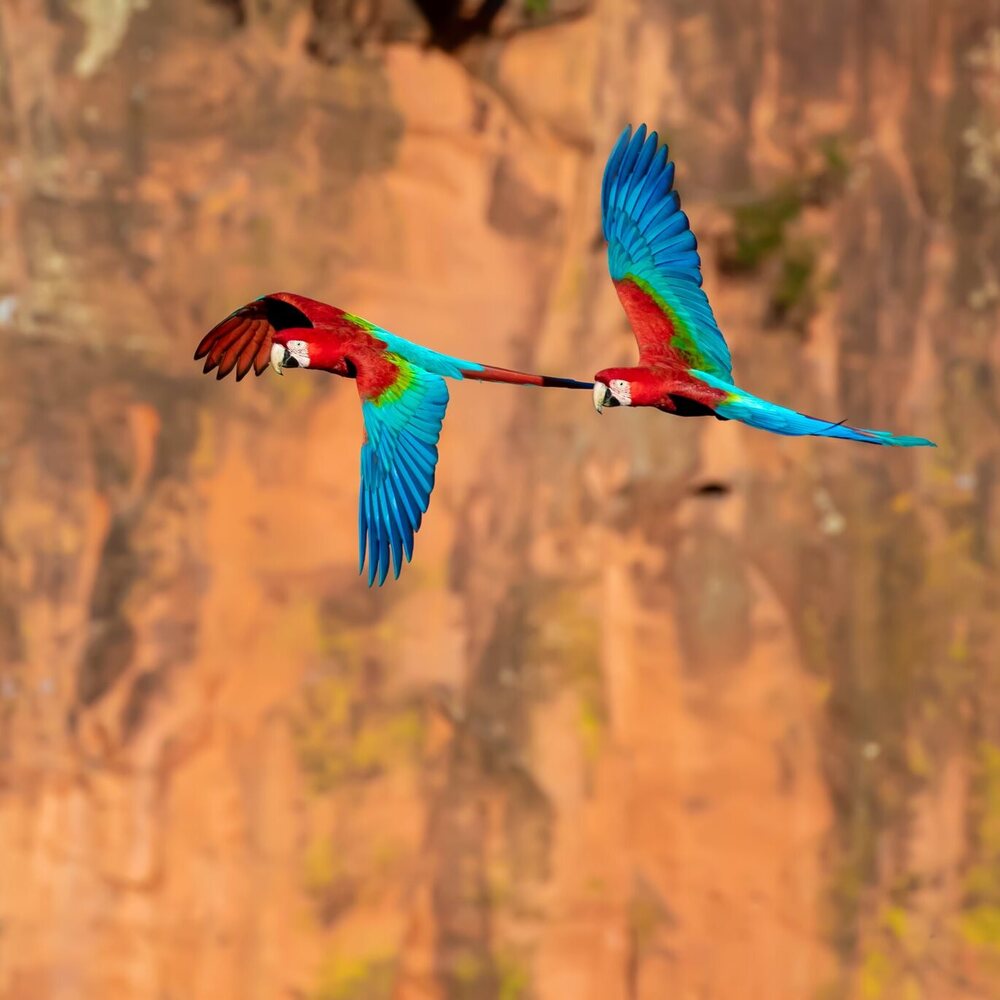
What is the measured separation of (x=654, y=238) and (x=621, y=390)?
0.43 m

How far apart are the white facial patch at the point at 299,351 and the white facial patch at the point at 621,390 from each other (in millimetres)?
379

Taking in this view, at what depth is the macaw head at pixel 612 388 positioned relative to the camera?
2438 mm

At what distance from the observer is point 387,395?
8.23ft

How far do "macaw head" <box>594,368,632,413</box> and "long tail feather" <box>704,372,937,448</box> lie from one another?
107mm

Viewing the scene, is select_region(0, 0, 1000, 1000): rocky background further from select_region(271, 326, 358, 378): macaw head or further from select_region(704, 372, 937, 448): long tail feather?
select_region(704, 372, 937, 448): long tail feather

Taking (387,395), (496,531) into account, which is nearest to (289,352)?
(387,395)

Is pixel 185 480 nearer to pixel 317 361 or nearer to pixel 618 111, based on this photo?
pixel 618 111

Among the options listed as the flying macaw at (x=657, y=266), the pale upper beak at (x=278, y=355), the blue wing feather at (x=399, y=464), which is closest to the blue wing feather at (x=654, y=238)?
the flying macaw at (x=657, y=266)

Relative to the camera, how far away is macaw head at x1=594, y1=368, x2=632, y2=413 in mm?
2438

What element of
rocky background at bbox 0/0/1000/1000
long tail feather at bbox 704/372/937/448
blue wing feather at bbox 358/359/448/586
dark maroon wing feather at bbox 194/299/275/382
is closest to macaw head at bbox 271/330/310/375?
blue wing feather at bbox 358/359/448/586

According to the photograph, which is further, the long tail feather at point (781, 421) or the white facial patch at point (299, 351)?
the white facial patch at point (299, 351)

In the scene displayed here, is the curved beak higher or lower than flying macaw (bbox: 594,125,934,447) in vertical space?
lower

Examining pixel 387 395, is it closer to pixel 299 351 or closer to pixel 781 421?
pixel 299 351

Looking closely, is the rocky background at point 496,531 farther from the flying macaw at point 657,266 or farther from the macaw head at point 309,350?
the macaw head at point 309,350
